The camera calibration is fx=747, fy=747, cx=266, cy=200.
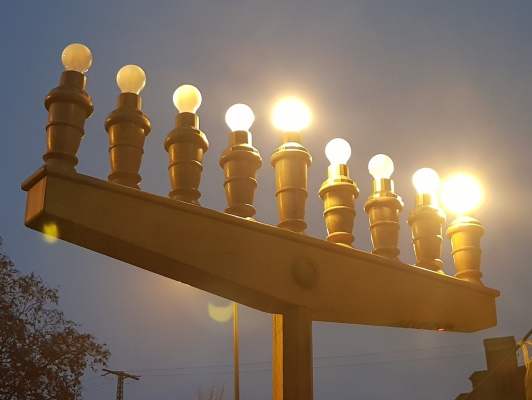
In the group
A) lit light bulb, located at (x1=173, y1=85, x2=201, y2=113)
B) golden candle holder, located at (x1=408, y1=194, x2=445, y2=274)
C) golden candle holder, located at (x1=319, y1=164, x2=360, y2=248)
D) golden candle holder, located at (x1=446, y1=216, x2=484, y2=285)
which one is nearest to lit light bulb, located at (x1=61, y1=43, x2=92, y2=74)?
lit light bulb, located at (x1=173, y1=85, x2=201, y2=113)

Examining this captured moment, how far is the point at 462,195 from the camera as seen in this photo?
317cm

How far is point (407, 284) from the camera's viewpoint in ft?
9.20

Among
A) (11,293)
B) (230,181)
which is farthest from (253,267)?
(11,293)

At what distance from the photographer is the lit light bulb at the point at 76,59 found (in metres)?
2.23

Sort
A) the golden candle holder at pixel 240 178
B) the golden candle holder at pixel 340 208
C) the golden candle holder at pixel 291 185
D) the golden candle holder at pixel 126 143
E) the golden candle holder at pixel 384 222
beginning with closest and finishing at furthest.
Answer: the golden candle holder at pixel 126 143
the golden candle holder at pixel 240 178
the golden candle holder at pixel 291 185
the golden candle holder at pixel 340 208
the golden candle holder at pixel 384 222

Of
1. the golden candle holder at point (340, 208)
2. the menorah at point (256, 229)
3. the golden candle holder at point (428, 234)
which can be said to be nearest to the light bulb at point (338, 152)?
the menorah at point (256, 229)

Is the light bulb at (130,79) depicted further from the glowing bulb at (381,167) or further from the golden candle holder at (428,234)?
the golden candle holder at (428,234)

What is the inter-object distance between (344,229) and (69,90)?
1.09 metres

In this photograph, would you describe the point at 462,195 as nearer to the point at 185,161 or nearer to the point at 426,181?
the point at 426,181

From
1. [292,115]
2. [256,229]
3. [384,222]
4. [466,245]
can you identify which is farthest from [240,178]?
[466,245]

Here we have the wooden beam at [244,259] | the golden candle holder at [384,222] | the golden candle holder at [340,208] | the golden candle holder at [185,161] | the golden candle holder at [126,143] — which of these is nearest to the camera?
the wooden beam at [244,259]

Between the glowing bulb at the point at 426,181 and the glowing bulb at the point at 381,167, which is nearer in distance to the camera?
the glowing bulb at the point at 381,167

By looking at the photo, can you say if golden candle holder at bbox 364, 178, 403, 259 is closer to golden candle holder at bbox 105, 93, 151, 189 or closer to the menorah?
the menorah

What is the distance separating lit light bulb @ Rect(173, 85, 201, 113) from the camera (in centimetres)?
244
